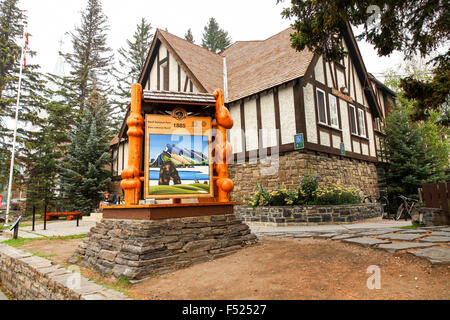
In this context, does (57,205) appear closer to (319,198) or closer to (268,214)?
(268,214)

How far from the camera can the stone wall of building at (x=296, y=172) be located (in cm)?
993

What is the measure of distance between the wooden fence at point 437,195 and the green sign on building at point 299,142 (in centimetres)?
384

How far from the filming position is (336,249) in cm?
432

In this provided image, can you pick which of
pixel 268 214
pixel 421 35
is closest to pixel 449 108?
pixel 421 35

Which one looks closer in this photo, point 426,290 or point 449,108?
point 426,290

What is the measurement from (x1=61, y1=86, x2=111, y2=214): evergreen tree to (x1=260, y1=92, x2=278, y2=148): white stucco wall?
36.8 feet

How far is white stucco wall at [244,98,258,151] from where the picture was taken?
11352 millimetres

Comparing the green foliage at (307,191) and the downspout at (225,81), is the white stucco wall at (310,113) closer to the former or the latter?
the green foliage at (307,191)

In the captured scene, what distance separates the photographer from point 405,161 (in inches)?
578

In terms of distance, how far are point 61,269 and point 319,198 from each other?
7.38 meters

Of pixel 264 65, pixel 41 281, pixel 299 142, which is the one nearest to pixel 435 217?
pixel 299 142

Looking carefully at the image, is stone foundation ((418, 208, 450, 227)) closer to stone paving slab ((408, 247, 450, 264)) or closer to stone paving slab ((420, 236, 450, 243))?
stone paving slab ((420, 236, 450, 243))

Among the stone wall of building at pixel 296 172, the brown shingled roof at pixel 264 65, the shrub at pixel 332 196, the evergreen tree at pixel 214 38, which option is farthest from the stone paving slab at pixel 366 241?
the evergreen tree at pixel 214 38
